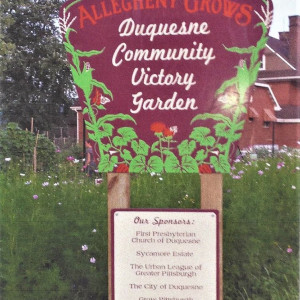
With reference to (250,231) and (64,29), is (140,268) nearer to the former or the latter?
(250,231)

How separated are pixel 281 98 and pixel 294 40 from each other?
359mm

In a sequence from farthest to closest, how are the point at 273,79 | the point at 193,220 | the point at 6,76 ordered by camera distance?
the point at 6,76, the point at 273,79, the point at 193,220

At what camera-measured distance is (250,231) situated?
346 centimetres

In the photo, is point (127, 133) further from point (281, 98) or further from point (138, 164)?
point (281, 98)

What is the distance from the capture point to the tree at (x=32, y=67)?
353cm

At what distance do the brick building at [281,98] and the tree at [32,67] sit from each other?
113 centimetres

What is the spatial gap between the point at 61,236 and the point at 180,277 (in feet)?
2.71

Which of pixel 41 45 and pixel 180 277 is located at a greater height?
pixel 41 45

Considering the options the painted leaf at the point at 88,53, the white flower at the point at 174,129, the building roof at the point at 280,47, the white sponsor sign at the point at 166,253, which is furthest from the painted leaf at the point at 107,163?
the building roof at the point at 280,47

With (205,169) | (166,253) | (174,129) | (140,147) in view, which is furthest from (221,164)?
(166,253)

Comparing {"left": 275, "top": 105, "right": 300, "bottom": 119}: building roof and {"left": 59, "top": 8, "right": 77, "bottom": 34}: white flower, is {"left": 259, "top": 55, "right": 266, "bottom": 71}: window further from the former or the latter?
{"left": 59, "top": 8, "right": 77, "bottom": 34}: white flower

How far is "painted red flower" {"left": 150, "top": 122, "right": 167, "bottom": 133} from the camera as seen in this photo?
10.4ft

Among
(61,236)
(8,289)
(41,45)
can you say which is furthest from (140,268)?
(41,45)

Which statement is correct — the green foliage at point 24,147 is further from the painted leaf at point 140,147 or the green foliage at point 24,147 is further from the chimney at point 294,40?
the chimney at point 294,40
